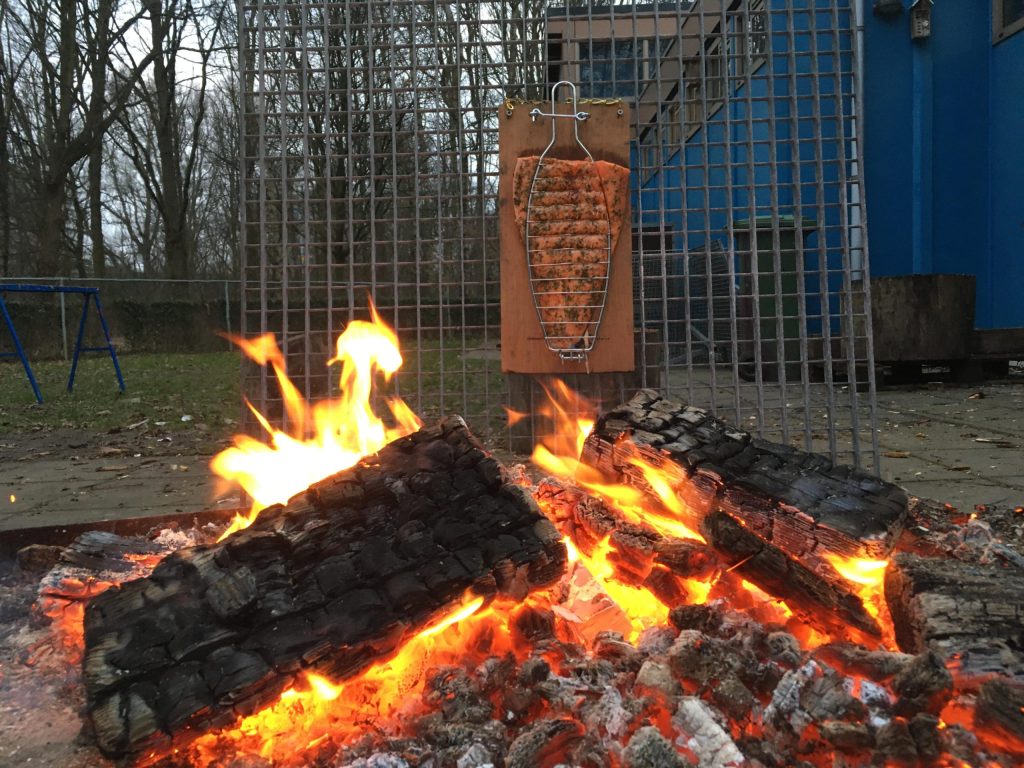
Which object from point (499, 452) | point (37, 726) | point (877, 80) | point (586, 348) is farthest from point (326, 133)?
point (877, 80)

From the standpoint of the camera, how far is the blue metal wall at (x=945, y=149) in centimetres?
838

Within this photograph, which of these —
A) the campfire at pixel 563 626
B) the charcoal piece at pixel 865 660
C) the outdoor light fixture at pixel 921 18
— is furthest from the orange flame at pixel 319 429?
the outdoor light fixture at pixel 921 18

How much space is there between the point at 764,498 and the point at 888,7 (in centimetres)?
891

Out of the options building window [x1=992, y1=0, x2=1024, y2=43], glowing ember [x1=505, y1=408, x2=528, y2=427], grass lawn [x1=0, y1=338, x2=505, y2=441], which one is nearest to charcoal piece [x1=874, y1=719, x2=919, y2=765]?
grass lawn [x1=0, y1=338, x2=505, y2=441]

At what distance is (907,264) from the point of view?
8719 millimetres

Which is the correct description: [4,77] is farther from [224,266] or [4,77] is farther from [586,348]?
[586,348]

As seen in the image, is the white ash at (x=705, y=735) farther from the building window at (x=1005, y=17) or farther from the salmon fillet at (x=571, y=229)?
the building window at (x=1005, y=17)

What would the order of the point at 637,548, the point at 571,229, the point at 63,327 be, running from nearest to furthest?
1. the point at 637,548
2. the point at 571,229
3. the point at 63,327

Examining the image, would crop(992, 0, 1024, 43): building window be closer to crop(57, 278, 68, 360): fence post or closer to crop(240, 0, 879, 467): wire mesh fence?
crop(240, 0, 879, 467): wire mesh fence

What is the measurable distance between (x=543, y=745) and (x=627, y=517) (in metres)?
0.97

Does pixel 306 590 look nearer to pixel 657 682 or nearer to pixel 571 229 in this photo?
pixel 657 682

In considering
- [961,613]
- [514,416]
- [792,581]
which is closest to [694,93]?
[514,416]

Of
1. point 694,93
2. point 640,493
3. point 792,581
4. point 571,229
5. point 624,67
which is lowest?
point 792,581

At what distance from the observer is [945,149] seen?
862cm
